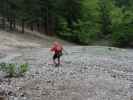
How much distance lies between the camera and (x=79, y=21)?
6688 cm

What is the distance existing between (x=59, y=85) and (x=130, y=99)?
380 cm

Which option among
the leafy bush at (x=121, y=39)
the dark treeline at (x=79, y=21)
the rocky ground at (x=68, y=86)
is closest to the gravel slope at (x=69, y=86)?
the rocky ground at (x=68, y=86)

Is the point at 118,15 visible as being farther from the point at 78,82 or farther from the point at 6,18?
the point at 78,82

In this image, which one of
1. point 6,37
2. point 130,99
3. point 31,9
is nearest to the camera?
point 130,99

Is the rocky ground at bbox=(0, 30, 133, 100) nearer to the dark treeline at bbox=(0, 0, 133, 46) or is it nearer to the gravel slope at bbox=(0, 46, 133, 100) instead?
the gravel slope at bbox=(0, 46, 133, 100)

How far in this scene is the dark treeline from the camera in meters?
65.2

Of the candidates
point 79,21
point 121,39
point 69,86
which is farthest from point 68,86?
point 121,39

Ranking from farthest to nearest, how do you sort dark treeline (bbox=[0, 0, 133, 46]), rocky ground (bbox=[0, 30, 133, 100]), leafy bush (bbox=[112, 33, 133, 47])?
1. leafy bush (bbox=[112, 33, 133, 47])
2. dark treeline (bbox=[0, 0, 133, 46])
3. rocky ground (bbox=[0, 30, 133, 100])

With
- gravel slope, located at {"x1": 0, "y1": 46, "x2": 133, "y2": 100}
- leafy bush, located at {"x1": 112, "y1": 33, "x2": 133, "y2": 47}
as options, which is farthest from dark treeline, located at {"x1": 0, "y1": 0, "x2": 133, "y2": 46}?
gravel slope, located at {"x1": 0, "y1": 46, "x2": 133, "y2": 100}

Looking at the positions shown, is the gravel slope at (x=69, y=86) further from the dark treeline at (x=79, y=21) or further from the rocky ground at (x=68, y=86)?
the dark treeline at (x=79, y=21)

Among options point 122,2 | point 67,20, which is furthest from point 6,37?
point 122,2

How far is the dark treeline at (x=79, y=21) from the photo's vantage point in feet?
214

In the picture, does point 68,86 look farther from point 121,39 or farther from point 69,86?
point 121,39

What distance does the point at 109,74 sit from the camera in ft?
67.9
